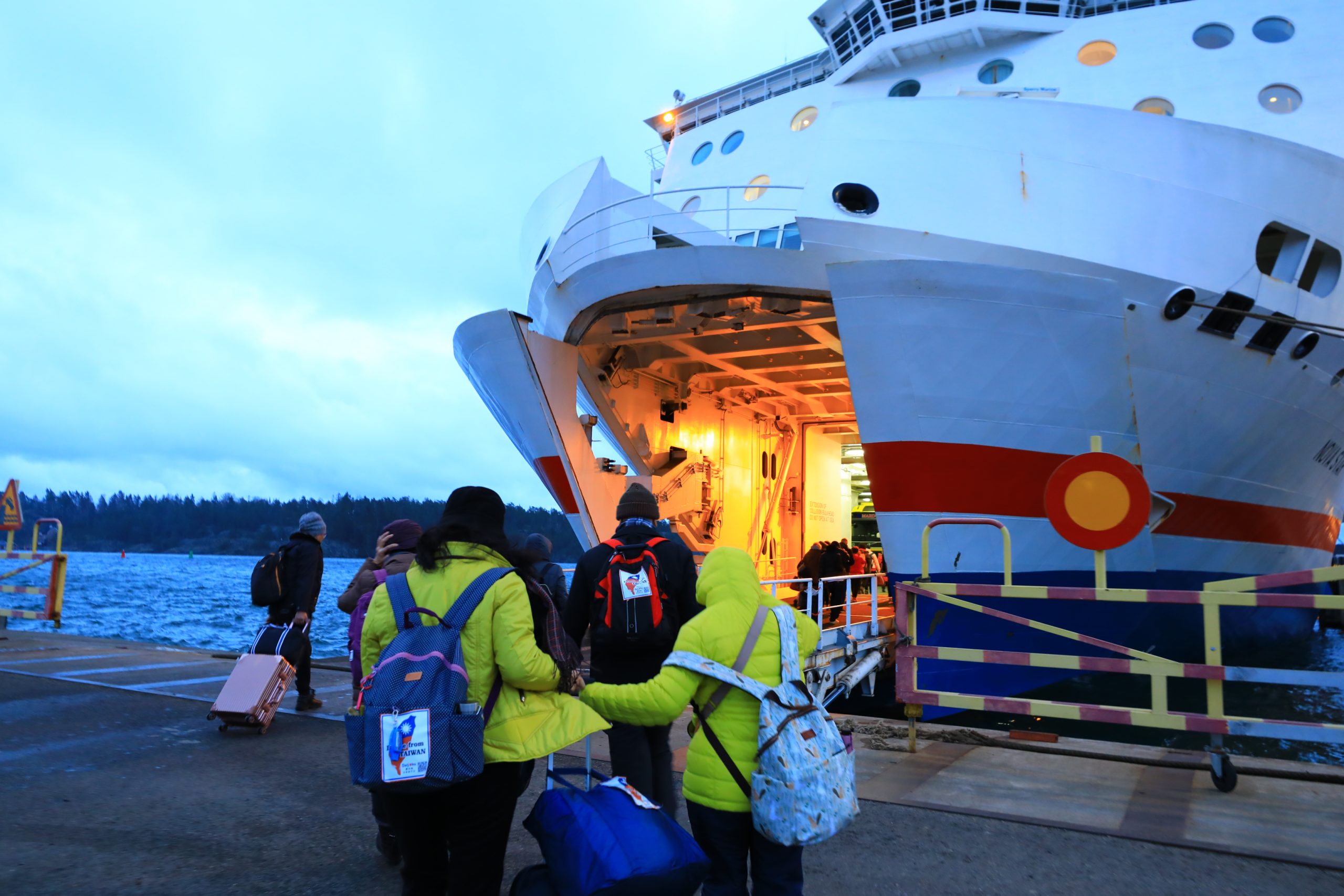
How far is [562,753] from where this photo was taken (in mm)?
4812

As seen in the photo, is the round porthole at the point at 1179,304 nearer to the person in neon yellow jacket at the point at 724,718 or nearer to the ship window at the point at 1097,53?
the ship window at the point at 1097,53

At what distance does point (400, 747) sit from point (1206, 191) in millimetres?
7910

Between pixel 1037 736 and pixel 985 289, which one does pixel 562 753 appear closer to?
pixel 1037 736

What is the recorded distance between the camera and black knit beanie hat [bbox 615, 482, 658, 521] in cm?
347

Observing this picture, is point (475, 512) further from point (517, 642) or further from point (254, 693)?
point (254, 693)

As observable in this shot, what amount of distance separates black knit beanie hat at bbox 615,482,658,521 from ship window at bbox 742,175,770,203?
24.4 feet

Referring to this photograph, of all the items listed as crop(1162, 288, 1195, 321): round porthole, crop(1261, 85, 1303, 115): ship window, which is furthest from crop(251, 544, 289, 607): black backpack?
crop(1261, 85, 1303, 115): ship window

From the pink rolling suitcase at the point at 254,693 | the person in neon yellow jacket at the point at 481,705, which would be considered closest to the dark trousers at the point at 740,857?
the person in neon yellow jacket at the point at 481,705

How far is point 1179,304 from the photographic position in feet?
23.9

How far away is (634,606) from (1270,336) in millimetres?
7571

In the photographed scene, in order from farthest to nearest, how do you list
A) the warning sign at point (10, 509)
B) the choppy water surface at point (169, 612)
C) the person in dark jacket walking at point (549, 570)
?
the choppy water surface at point (169, 612) → the warning sign at point (10, 509) → the person in dark jacket walking at point (549, 570)

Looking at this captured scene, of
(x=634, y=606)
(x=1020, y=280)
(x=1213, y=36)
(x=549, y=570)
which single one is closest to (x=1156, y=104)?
(x=1213, y=36)

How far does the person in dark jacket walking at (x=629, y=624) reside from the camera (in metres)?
3.20

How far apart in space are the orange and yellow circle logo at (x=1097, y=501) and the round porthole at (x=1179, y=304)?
3.55m
